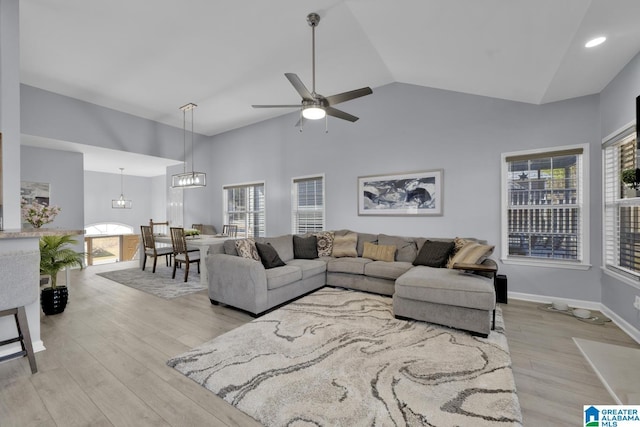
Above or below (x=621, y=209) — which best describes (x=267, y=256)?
below

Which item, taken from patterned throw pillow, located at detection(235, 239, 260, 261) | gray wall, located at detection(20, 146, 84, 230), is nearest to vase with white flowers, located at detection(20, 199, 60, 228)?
patterned throw pillow, located at detection(235, 239, 260, 261)

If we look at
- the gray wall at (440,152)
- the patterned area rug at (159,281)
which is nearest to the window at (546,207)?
the gray wall at (440,152)

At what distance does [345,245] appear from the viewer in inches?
183

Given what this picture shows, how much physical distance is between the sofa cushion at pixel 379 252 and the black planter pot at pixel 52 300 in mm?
A: 4022

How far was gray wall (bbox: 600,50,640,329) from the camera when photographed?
269 cm

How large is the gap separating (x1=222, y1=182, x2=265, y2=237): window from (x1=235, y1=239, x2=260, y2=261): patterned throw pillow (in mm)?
3027

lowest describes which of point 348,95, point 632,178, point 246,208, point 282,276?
point 282,276

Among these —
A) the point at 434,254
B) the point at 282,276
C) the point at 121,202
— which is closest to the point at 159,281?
the point at 282,276

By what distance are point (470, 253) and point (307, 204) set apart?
135 inches

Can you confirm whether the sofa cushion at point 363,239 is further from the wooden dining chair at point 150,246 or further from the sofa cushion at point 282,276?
the wooden dining chair at point 150,246

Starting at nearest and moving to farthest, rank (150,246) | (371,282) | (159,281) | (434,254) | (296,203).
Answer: (434,254) < (371,282) < (159,281) < (150,246) < (296,203)

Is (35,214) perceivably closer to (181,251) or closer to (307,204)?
(181,251)

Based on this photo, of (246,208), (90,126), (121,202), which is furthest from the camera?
(121,202)

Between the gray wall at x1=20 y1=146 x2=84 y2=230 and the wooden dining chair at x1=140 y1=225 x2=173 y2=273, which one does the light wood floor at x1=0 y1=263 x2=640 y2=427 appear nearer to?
the wooden dining chair at x1=140 y1=225 x2=173 y2=273
